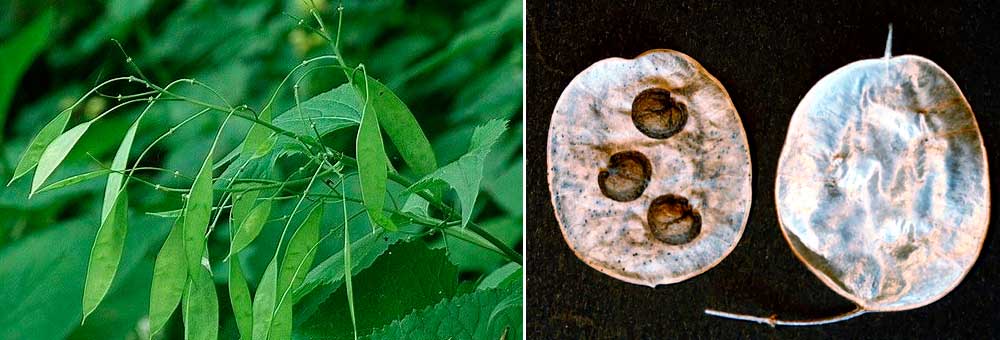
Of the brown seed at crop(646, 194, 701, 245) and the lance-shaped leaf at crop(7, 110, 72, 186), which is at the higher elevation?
the lance-shaped leaf at crop(7, 110, 72, 186)

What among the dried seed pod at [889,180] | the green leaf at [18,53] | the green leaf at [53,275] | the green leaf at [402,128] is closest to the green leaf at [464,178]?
the green leaf at [402,128]

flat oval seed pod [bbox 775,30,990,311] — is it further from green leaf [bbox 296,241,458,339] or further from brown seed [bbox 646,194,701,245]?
green leaf [bbox 296,241,458,339]

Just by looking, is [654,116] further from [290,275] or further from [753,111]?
[290,275]

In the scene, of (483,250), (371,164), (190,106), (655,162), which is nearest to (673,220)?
(655,162)

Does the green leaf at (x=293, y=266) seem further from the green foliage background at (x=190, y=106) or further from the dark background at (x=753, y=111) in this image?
the green foliage background at (x=190, y=106)

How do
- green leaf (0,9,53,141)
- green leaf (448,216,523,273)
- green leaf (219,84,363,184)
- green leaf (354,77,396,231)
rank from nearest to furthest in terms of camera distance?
1. green leaf (354,77,396,231)
2. green leaf (219,84,363,184)
3. green leaf (448,216,523,273)
4. green leaf (0,9,53,141)

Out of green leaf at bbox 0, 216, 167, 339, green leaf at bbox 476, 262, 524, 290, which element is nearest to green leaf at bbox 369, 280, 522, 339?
green leaf at bbox 476, 262, 524, 290
